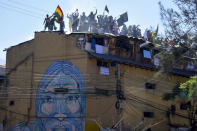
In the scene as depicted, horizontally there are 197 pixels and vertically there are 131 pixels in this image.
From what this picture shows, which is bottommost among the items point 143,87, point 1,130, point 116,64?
point 1,130

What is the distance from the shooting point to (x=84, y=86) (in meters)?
23.8

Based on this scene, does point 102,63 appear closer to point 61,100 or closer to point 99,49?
point 99,49

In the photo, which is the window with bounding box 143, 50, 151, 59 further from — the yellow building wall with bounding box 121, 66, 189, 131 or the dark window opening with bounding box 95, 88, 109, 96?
the dark window opening with bounding box 95, 88, 109, 96

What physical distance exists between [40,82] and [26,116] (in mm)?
2753

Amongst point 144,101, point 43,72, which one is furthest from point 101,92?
point 43,72

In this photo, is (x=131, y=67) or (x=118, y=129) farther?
(x=131, y=67)

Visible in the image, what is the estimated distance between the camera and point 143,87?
26219 millimetres

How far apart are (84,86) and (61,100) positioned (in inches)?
79.2

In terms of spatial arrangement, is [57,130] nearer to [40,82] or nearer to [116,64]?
[40,82]

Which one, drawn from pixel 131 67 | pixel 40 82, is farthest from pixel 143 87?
pixel 40 82

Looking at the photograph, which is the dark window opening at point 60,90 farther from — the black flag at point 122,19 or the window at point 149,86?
the black flag at point 122,19

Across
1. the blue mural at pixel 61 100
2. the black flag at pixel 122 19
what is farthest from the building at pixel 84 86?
the black flag at pixel 122 19

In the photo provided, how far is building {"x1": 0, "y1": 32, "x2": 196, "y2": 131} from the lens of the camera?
2384 cm

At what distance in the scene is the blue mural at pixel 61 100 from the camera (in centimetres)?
2372
